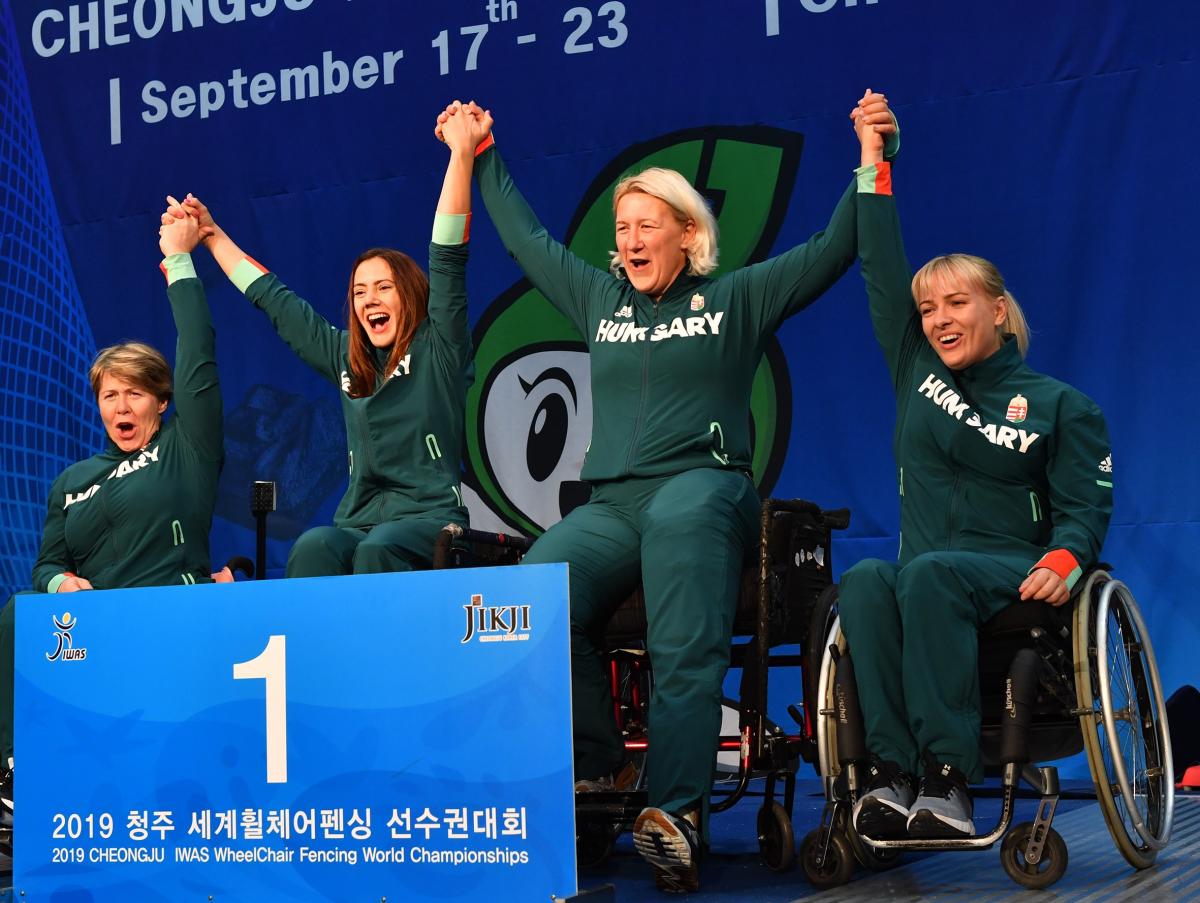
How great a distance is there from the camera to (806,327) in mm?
4445

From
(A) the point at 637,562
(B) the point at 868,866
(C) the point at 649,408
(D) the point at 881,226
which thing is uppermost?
(D) the point at 881,226

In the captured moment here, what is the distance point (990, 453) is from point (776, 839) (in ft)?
2.61

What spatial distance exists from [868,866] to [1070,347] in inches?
74.6

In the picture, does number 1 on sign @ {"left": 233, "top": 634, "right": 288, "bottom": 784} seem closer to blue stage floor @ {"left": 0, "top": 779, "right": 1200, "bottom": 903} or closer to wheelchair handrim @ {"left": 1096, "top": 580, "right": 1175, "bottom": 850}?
blue stage floor @ {"left": 0, "top": 779, "right": 1200, "bottom": 903}

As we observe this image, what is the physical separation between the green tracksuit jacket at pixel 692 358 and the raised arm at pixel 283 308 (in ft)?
2.33

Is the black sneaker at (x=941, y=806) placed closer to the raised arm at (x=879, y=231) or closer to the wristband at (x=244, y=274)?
the raised arm at (x=879, y=231)

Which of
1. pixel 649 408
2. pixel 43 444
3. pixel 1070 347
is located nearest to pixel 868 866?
pixel 649 408

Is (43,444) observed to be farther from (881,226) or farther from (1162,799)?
(1162,799)

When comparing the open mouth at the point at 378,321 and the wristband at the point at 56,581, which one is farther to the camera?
the wristband at the point at 56,581

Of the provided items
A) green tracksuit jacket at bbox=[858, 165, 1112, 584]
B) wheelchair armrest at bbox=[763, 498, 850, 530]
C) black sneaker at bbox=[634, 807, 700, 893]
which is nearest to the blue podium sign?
black sneaker at bbox=[634, 807, 700, 893]

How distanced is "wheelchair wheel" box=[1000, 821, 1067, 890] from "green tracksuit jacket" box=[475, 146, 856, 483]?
846 millimetres

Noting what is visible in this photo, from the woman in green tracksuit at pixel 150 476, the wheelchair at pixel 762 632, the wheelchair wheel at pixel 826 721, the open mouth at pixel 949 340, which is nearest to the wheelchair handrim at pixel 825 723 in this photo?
the wheelchair wheel at pixel 826 721

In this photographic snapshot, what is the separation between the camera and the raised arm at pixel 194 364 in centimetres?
338

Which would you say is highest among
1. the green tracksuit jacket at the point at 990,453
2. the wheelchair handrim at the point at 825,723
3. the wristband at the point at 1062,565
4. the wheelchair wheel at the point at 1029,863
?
the green tracksuit jacket at the point at 990,453
